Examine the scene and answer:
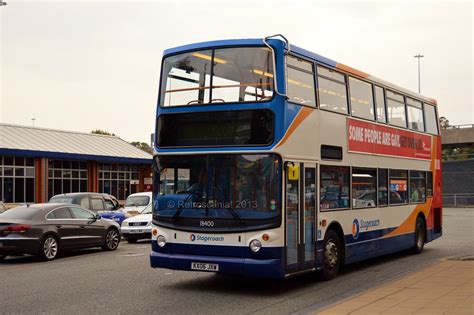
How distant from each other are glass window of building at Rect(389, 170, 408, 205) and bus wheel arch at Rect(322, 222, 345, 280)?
3109 mm

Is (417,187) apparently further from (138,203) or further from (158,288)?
(138,203)

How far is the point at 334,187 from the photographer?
503 inches

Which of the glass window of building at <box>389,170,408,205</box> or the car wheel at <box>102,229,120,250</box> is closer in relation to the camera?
the glass window of building at <box>389,170,408,205</box>

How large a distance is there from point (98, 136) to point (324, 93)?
4325 cm

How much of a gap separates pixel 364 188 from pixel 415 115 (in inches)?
165

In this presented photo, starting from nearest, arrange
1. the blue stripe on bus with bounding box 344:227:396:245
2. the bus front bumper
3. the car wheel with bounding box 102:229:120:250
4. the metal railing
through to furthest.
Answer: the bus front bumper < the blue stripe on bus with bounding box 344:227:396:245 < the car wheel with bounding box 102:229:120:250 < the metal railing

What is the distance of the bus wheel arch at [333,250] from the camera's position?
12.3 meters

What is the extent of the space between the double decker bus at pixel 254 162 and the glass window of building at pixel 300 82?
2 centimetres

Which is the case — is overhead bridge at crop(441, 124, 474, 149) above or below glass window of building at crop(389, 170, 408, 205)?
above

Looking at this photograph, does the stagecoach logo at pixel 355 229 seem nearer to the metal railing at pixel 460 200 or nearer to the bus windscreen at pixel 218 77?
the bus windscreen at pixel 218 77

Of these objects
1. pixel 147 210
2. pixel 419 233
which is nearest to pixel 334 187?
pixel 419 233

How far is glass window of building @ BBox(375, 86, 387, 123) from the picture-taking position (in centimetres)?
1495

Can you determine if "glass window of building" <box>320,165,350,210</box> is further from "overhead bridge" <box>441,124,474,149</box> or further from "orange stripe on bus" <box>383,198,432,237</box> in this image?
"overhead bridge" <box>441,124,474,149</box>

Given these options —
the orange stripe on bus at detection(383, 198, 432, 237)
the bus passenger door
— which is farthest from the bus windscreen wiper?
the orange stripe on bus at detection(383, 198, 432, 237)
